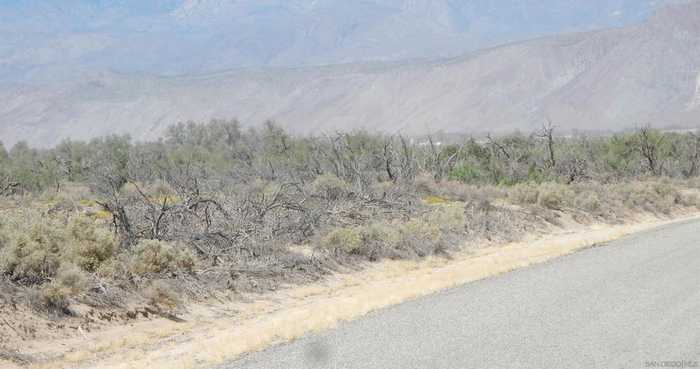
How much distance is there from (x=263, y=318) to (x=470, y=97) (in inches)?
5491

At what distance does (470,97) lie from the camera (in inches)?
5930

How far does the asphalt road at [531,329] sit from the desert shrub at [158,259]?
5.68 meters

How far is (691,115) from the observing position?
125562mm

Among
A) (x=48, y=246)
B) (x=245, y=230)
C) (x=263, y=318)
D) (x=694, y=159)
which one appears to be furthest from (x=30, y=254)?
(x=694, y=159)

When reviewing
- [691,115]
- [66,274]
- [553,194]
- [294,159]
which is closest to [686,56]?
[691,115]

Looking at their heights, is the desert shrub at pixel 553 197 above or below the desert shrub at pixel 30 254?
below

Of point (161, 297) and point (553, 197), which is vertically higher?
point (161, 297)

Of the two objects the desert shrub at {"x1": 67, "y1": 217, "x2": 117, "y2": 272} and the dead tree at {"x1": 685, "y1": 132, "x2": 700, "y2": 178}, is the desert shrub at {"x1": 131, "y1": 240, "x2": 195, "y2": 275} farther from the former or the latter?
the dead tree at {"x1": 685, "y1": 132, "x2": 700, "y2": 178}

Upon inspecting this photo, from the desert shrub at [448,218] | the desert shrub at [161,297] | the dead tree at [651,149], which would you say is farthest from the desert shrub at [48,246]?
the dead tree at [651,149]

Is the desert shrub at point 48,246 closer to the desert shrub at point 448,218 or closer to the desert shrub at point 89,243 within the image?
the desert shrub at point 89,243

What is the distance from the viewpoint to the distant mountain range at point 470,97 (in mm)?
133750

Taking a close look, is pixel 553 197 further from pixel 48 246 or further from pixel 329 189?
pixel 48 246

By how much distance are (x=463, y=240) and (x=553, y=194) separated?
840 cm

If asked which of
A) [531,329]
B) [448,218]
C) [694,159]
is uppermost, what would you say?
[531,329]
